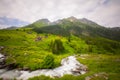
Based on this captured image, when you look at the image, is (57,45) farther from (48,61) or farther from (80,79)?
(80,79)

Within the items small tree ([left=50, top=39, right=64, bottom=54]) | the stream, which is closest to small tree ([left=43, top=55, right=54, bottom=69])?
the stream

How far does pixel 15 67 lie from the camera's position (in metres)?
79.6

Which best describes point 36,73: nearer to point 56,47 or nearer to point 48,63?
point 48,63

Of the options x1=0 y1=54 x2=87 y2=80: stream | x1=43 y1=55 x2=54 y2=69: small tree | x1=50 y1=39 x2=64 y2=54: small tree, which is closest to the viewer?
x1=0 y1=54 x2=87 y2=80: stream

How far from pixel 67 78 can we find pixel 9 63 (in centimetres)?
4665

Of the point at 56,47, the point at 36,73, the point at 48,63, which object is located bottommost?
the point at 36,73

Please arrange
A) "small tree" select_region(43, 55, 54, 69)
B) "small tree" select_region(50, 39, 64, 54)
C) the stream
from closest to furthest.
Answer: the stream < "small tree" select_region(43, 55, 54, 69) < "small tree" select_region(50, 39, 64, 54)

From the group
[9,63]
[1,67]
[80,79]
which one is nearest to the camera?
[80,79]

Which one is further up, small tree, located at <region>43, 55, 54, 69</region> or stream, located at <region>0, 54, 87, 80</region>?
small tree, located at <region>43, 55, 54, 69</region>

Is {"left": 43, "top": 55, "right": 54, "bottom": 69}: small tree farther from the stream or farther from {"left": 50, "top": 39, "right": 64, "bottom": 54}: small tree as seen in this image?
{"left": 50, "top": 39, "right": 64, "bottom": 54}: small tree

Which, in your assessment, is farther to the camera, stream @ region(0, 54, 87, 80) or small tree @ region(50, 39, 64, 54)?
small tree @ region(50, 39, 64, 54)

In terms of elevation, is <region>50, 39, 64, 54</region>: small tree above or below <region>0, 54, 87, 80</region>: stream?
above

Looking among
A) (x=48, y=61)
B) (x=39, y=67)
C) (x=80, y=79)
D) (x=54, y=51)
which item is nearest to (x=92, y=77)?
(x=80, y=79)

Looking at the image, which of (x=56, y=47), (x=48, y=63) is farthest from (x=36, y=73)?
(x=56, y=47)
